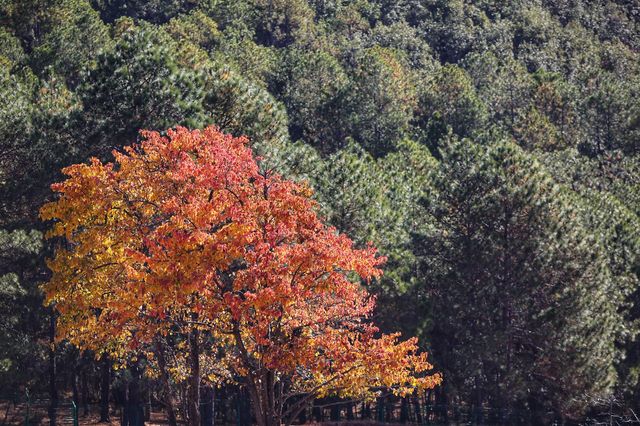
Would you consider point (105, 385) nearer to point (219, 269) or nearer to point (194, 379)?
point (194, 379)

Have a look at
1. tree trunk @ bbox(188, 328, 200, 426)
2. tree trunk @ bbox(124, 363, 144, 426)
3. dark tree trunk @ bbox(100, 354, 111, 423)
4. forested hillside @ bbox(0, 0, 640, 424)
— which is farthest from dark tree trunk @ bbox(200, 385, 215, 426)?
tree trunk @ bbox(188, 328, 200, 426)

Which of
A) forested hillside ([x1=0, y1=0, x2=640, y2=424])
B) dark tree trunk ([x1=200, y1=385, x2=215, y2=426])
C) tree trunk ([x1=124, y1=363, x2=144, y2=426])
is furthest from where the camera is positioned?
forested hillside ([x1=0, y1=0, x2=640, y2=424])

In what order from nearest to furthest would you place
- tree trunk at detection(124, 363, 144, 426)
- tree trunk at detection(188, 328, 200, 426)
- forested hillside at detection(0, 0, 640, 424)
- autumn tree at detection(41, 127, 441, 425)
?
A: autumn tree at detection(41, 127, 441, 425) < tree trunk at detection(188, 328, 200, 426) < tree trunk at detection(124, 363, 144, 426) < forested hillside at detection(0, 0, 640, 424)

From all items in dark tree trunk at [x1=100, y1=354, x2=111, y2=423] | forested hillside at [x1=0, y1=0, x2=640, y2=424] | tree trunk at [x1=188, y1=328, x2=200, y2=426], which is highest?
forested hillside at [x1=0, y1=0, x2=640, y2=424]

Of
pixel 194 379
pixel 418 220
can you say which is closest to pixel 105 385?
pixel 418 220

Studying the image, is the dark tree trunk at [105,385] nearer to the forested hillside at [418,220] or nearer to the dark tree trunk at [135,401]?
the forested hillside at [418,220]

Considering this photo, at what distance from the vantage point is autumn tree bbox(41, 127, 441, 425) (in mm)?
18641

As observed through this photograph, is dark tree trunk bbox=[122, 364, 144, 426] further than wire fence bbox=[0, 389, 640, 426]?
No

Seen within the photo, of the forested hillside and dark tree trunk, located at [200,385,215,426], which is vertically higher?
the forested hillside

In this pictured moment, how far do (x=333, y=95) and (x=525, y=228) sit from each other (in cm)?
4429

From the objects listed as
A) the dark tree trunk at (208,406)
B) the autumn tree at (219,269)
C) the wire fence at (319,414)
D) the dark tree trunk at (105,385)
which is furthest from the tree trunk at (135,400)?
the autumn tree at (219,269)

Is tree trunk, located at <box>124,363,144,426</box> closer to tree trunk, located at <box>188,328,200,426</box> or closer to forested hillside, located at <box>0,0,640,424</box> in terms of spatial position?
forested hillside, located at <box>0,0,640,424</box>

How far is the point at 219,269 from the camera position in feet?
64.6

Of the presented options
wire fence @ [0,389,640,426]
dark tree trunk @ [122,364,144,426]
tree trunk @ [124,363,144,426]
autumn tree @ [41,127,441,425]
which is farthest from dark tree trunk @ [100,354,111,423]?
autumn tree @ [41,127,441,425]
